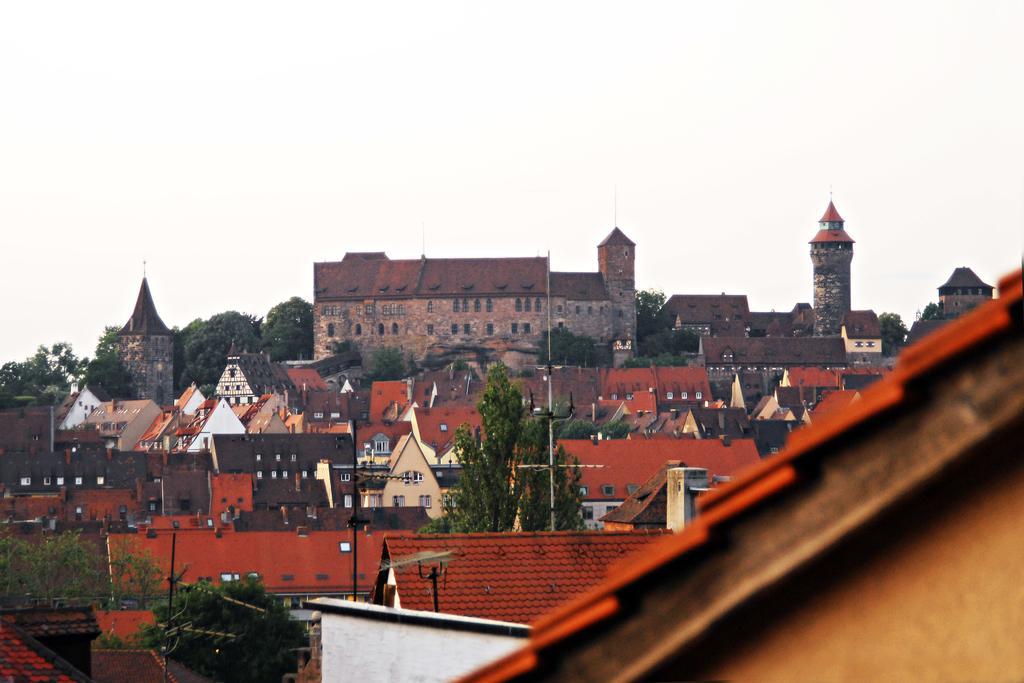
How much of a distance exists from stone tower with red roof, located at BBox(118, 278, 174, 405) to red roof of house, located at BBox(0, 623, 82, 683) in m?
138

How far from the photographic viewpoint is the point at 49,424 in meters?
114

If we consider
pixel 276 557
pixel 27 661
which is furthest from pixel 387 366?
pixel 27 661

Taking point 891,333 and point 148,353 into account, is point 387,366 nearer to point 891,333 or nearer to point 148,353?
point 148,353

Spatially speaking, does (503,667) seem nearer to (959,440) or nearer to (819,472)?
(819,472)

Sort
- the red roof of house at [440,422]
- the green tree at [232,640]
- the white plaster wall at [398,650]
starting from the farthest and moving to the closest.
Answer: the red roof of house at [440,422] < the green tree at [232,640] < the white plaster wall at [398,650]

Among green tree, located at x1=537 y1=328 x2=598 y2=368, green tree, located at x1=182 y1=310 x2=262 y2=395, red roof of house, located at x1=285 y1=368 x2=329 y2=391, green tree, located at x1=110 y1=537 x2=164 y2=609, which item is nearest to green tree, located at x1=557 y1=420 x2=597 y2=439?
green tree, located at x1=537 y1=328 x2=598 y2=368

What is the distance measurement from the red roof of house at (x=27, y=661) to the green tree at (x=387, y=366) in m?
131

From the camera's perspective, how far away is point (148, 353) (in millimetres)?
146625

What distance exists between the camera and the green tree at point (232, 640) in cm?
4009

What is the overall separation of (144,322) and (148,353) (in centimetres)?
245

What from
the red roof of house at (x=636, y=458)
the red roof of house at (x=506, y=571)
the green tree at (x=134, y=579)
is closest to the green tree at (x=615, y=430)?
the red roof of house at (x=636, y=458)

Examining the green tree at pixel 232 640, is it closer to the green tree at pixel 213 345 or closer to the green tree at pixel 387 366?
the green tree at pixel 387 366

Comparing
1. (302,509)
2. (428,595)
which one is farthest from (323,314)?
(428,595)

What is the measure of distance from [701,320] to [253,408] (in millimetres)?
42755
